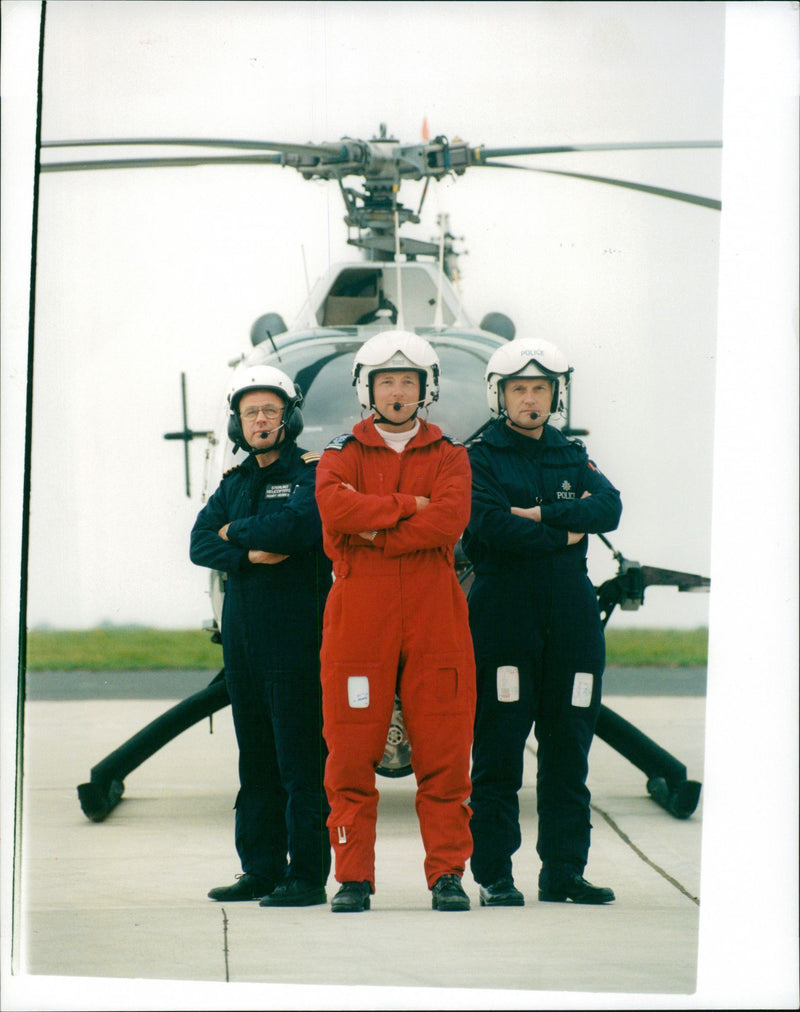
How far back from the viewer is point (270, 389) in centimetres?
525

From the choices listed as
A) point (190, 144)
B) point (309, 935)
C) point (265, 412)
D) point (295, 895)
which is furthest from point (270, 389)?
point (309, 935)

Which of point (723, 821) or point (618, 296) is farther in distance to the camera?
point (618, 296)

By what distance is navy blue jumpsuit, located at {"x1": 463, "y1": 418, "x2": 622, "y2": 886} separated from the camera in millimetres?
5129

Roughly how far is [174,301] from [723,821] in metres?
2.72

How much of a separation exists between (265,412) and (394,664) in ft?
3.37

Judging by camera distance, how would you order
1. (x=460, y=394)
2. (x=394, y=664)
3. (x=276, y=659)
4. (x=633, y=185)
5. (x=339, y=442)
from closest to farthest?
(x=394, y=664)
(x=339, y=442)
(x=276, y=659)
(x=633, y=185)
(x=460, y=394)

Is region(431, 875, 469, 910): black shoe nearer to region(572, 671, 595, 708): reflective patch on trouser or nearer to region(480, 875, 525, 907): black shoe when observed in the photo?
region(480, 875, 525, 907): black shoe

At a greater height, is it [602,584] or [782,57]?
[782,57]

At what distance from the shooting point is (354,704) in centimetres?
484

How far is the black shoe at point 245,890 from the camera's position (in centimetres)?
520

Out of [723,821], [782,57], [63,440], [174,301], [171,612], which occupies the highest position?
[782,57]

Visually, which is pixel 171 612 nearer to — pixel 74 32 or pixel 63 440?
pixel 63 440

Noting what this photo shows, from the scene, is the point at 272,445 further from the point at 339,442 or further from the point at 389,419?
the point at 389,419

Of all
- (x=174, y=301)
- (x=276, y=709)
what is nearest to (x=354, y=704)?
(x=276, y=709)
